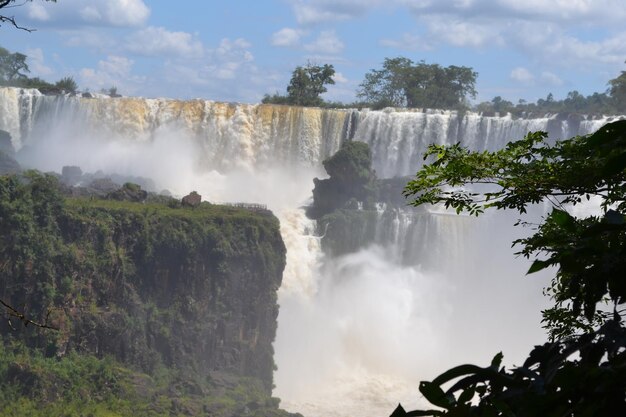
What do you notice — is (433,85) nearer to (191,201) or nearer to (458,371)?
(191,201)

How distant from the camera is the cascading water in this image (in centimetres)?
3628

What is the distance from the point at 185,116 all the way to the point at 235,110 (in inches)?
94.2

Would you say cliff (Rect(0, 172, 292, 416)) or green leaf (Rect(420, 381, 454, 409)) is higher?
green leaf (Rect(420, 381, 454, 409))

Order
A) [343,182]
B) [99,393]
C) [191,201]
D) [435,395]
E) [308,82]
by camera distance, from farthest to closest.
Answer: [308,82], [343,182], [191,201], [99,393], [435,395]

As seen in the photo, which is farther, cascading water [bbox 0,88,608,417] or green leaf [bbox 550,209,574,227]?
cascading water [bbox 0,88,608,417]

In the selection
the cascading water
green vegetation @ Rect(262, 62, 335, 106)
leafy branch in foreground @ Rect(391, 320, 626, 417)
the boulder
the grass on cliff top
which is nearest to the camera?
leafy branch in foreground @ Rect(391, 320, 626, 417)

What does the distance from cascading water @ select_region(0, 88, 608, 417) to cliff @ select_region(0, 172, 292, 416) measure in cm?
240

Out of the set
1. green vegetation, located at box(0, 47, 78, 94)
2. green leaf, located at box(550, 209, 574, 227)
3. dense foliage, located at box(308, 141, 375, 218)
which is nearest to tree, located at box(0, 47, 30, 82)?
green vegetation, located at box(0, 47, 78, 94)

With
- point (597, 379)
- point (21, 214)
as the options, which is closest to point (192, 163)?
point (21, 214)

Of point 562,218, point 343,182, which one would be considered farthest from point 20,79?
point 562,218

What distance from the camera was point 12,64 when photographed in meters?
65.8

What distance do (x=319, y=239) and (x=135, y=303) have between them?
1056cm

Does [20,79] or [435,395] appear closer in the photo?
[435,395]

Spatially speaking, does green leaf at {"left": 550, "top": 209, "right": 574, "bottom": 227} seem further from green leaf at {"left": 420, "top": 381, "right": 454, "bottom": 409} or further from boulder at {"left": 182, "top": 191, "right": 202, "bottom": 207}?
boulder at {"left": 182, "top": 191, "right": 202, "bottom": 207}
